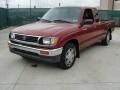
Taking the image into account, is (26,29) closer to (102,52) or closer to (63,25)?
(63,25)

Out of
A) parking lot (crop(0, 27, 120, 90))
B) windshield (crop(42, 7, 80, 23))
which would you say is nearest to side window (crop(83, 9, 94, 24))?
windshield (crop(42, 7, 80, 23))

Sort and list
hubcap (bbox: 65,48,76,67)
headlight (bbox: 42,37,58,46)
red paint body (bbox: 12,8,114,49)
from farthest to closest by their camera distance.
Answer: hubcap (bbox: 65,48,76,67)
red paint body (bbox: 12,8,114,49)
headlight (bbox: 42,37,58,46)

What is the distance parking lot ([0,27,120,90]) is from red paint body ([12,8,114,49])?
745mm

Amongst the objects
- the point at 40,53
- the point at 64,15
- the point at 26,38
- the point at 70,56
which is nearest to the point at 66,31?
the point at 70,56

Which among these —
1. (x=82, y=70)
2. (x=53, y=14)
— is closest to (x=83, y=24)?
(x=53, y=14)

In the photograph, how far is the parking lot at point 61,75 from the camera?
4.04 metres

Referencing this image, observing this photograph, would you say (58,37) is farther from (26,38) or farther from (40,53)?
(26,38)

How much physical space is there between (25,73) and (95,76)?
1758 millimetres

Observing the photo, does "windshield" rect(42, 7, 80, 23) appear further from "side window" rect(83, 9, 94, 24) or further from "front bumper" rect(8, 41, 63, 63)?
"front bumper" rect(8, 41, 63, 63)

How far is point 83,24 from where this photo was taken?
568 cm

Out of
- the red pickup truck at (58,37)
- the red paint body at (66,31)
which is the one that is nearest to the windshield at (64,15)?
the red pickup truck at (58,37)

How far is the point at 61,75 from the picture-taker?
4641 mm

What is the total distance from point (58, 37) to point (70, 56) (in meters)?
0.85

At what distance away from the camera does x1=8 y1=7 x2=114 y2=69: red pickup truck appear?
450 centimetres
